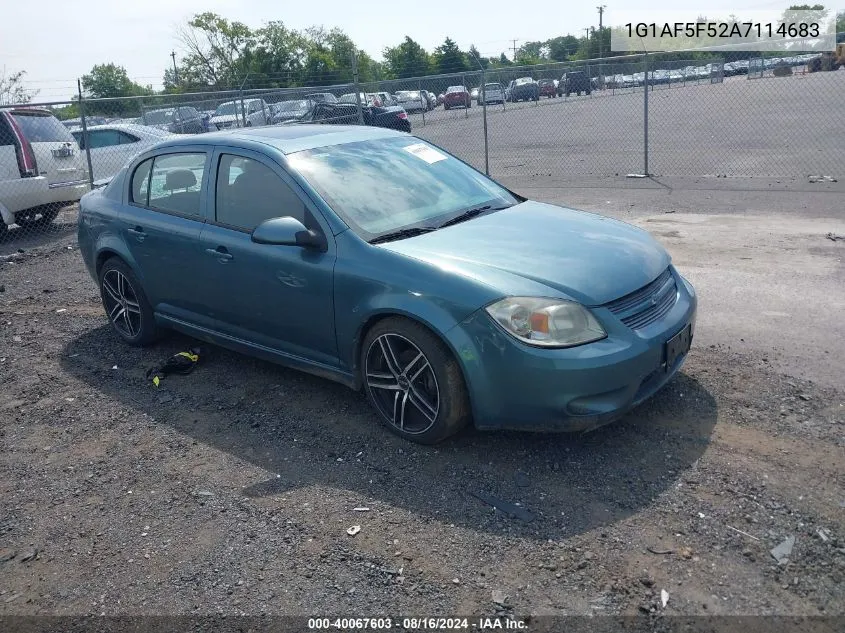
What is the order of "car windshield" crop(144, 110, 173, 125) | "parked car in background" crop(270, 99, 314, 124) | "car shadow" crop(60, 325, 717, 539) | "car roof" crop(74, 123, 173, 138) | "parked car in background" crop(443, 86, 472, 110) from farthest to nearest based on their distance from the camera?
1. "parked car in background" crop(443, 86, 472, 110)
2. "parked car in background" crop(270, 99, 314, 124)
3. "car windshield" crop(144, 110, 173, 125)
4. "car roof" crop(74, 123, 173, 138)
5. "car shadow" crop(60, 325, 717, 539)

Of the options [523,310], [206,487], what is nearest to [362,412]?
[206,487]

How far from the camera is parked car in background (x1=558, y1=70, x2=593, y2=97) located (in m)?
23.6

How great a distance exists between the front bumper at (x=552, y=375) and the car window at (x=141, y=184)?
3.09 meters

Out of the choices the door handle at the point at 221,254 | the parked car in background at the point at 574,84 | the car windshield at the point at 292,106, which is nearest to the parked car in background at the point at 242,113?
the car windshield at the point at 292,106

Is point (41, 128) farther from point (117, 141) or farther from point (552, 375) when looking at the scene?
point (552, 375)

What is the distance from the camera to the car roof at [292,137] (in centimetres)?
501

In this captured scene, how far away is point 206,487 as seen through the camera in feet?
13.0

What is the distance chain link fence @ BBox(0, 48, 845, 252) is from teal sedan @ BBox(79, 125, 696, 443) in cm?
639

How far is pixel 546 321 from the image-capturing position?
3.76 metres

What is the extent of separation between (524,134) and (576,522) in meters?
22.0

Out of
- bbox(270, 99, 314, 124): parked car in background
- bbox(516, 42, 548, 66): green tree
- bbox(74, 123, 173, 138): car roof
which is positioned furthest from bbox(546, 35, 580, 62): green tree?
bbox(74, 123, 173, 138): car roof

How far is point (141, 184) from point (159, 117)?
38.0ft

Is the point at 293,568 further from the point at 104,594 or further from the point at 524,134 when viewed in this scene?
the point at 524,134

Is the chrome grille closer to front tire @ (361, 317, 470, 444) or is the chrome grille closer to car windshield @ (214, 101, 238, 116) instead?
front tire @ (361, 317, 470, 444)
